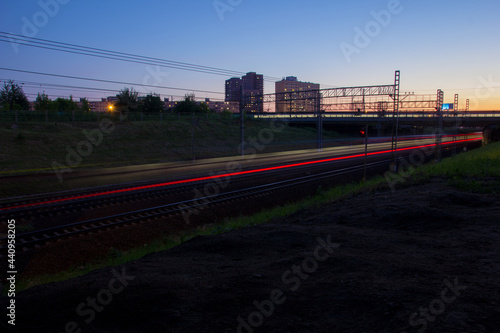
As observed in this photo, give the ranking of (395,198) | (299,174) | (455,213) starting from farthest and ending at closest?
(299,174)
(395,198)
(455,213)

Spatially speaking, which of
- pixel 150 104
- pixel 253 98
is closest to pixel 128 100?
pixel 150 104

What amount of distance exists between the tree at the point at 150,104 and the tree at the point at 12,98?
694 inches

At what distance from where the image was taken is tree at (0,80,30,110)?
160 ft

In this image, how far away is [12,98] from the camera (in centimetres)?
5094

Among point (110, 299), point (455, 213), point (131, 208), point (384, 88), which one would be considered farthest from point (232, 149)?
point (110, 299)

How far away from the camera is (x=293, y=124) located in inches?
2798

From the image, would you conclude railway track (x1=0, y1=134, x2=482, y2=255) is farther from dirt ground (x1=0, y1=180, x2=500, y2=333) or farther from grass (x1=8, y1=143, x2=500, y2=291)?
dirt ground (x1=0, y1=180, x2=500, y2=333)

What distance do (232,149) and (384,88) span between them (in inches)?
749

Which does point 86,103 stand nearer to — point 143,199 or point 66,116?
point 66,116

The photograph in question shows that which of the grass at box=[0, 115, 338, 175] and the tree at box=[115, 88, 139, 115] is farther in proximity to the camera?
the tree at box=[115, 88, 139, 115]

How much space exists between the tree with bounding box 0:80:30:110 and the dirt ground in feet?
175

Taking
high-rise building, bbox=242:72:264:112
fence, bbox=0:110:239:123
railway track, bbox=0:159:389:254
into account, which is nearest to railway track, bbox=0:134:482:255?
railway track, bbox=0:159:389:254

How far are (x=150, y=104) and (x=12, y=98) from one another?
66.1 ft

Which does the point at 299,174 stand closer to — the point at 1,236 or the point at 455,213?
the point at 455,213
